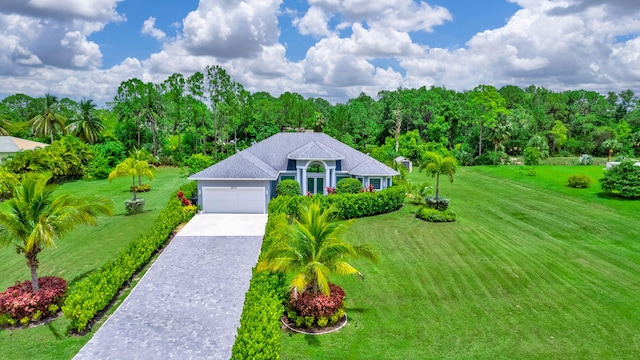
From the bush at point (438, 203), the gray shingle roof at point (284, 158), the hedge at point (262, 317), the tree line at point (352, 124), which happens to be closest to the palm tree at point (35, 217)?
the hedge at point (262, 317)

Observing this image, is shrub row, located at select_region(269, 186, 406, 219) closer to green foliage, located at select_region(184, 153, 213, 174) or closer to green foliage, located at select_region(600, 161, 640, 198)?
green foliage, located at select_region(600, 161, 640, 198)

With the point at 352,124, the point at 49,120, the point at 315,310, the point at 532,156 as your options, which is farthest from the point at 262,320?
the point at 352,124

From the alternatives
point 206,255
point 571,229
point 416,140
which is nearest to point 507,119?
point 416,140

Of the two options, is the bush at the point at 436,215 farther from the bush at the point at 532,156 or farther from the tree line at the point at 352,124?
the bush at the point at 532,156

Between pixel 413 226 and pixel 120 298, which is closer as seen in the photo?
pixel 120 298

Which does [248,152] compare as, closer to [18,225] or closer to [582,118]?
[18,225]
